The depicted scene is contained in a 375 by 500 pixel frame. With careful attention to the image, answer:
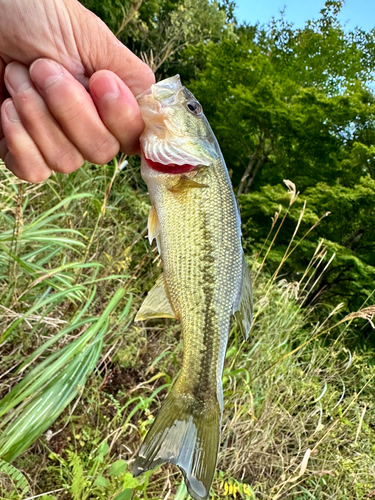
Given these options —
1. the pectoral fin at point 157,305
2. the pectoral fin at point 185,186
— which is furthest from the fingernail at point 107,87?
the pectoral fin at point 157,305

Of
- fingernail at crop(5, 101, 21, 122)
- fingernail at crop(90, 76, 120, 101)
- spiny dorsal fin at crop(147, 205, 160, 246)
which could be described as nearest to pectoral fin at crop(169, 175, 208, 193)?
spiny dorsal fin at crop(147, 205, 160, 246)

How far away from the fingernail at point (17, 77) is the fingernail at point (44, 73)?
0.23ft

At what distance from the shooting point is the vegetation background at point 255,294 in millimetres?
1984

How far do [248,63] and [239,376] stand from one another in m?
7.72

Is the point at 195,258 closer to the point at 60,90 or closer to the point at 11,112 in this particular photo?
the point at 60,90

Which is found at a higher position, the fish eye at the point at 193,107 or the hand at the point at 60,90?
the fish eye at the point at 193,107

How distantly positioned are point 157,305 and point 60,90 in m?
0.83

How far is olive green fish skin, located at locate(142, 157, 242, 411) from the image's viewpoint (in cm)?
131

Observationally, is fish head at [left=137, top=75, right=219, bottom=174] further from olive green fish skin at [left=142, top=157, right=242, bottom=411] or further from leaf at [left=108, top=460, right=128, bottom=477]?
leaf at [left=108, top=460, right=128, bottom=477]

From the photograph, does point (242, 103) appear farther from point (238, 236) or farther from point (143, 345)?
point (238, 236)

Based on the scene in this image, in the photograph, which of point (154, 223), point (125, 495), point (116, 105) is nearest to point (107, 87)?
point (116, 105)

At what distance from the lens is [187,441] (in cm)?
119

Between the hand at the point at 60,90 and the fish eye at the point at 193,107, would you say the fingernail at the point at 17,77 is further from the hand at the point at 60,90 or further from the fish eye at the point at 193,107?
the fish eye at the point at 193,107

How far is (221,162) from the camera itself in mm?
1398
